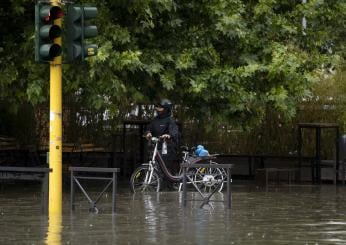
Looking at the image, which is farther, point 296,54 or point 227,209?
point 296,54

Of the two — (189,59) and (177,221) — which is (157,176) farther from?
(177,221)

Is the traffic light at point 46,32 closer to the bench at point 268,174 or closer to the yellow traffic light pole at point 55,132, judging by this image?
the yellow traffic light pole at point 55,132

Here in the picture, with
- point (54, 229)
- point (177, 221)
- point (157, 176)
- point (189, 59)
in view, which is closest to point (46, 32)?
point (54, 229)

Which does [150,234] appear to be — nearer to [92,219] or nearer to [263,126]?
[92,219]

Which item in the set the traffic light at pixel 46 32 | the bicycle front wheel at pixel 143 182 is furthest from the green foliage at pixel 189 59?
the traffic light at pixel 46 32

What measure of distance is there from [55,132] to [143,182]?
20.0 ft

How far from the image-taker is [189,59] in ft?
68.6

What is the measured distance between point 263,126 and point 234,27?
25.6 feet

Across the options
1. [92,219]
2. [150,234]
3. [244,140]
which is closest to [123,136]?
[244,140]

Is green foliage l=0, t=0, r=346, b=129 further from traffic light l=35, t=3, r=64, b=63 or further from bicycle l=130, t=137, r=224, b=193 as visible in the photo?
traffic light l=35, t=3, r=64, b=63

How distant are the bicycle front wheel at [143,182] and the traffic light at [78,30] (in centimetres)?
654

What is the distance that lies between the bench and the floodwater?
3965 mm

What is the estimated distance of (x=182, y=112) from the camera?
89.8 feet

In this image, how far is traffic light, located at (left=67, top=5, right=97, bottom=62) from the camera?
15.0 m
